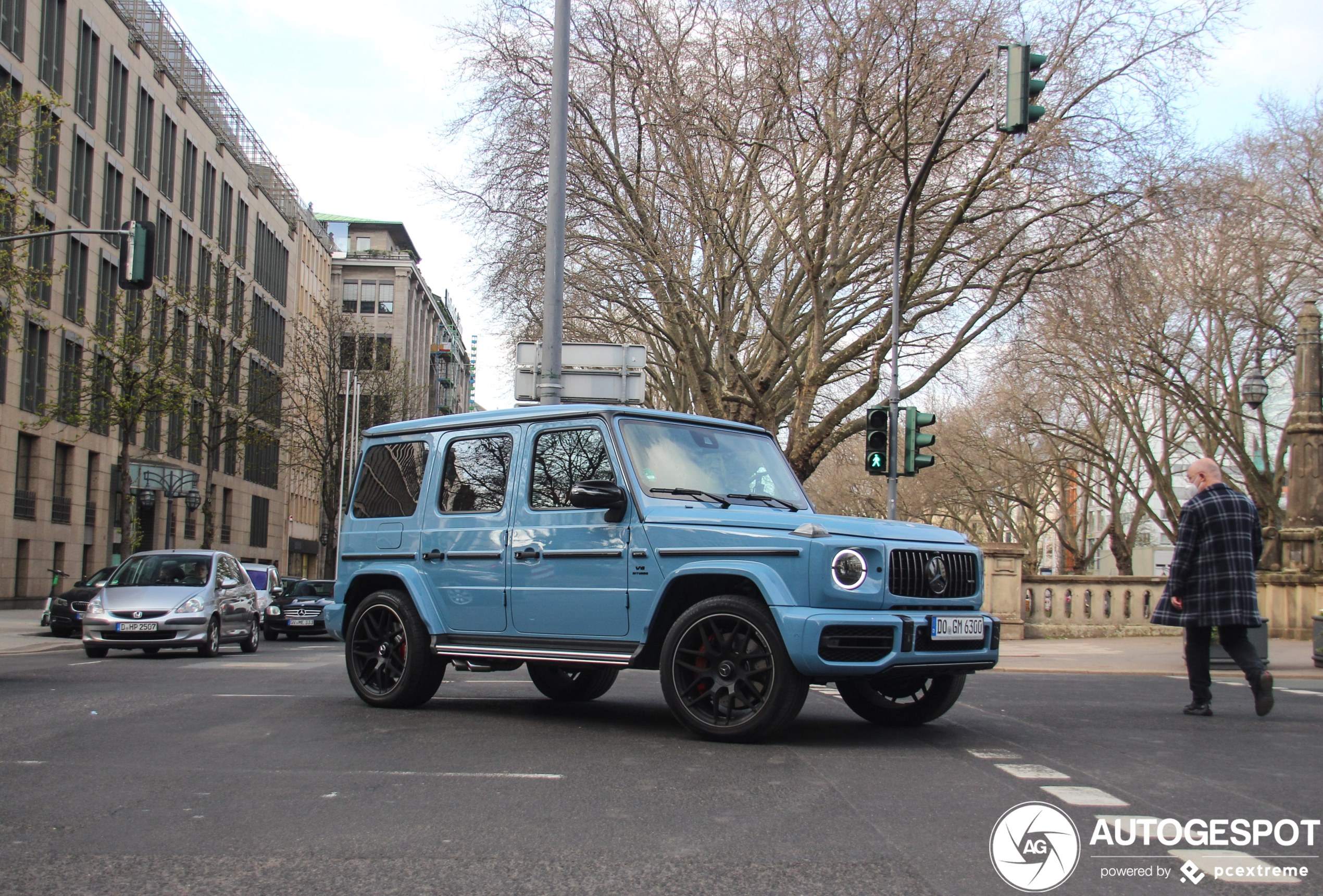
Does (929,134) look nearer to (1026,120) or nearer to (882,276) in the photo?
(882,276)

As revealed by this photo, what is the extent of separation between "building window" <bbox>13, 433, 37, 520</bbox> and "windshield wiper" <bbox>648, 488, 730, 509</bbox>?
118ft

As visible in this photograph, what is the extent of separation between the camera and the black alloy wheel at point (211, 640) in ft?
59.5

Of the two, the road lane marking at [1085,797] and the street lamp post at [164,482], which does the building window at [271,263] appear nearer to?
the street lamp post at [164,482]

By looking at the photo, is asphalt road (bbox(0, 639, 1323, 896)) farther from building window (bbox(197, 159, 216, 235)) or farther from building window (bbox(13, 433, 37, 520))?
building window (bbox(197, 159, 216, 235))

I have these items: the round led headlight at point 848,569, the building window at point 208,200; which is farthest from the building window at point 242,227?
the round led headlight at point 848,569

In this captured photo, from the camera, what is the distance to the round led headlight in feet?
23.6

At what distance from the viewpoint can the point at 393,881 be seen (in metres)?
4.24

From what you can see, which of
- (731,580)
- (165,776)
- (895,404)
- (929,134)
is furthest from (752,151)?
(165,776)

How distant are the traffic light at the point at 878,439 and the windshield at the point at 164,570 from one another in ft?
31.0

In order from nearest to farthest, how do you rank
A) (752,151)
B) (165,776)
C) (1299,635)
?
(165,776) → (1299,635) → (752,151)

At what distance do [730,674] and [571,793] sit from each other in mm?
1751

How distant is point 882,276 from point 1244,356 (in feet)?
39.7

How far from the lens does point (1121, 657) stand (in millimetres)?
17891

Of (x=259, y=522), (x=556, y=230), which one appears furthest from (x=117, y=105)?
(x=556, y=230)
